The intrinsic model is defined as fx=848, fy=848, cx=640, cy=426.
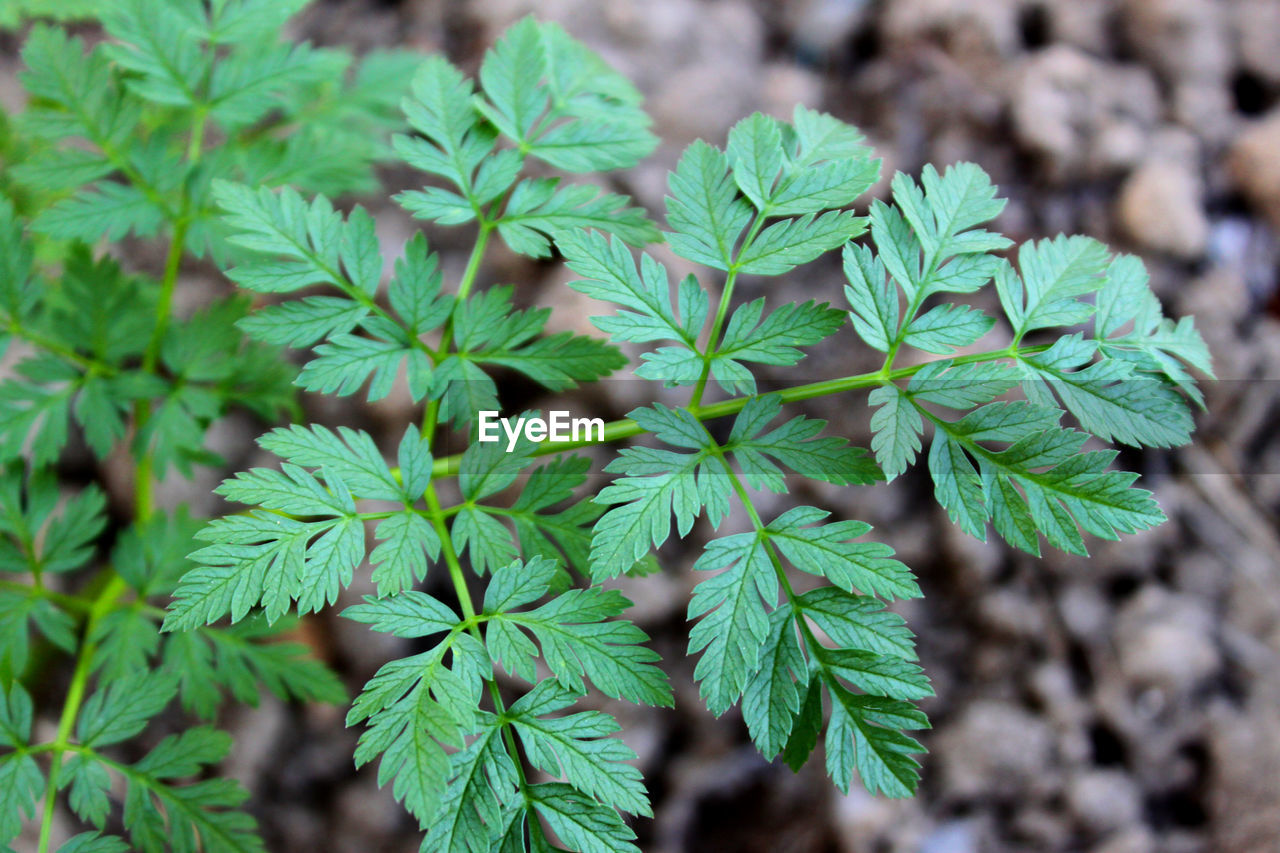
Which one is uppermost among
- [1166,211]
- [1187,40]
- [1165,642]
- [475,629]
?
[1187,40]

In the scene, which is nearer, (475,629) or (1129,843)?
(475,629)

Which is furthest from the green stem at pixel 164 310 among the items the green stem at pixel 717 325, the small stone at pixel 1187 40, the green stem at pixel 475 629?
the small stone at pixel 1187 40

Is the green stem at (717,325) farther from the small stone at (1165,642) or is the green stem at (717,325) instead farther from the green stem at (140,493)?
the small stone at (1165,642)

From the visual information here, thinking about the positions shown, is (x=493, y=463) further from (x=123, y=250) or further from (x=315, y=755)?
A: (x=123, y=250)

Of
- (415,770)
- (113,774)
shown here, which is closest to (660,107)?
(415,770)

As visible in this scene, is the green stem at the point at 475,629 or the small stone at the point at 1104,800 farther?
the small stone at the point at 1104,800

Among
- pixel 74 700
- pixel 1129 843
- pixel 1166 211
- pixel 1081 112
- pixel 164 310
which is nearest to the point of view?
pixel 74 700

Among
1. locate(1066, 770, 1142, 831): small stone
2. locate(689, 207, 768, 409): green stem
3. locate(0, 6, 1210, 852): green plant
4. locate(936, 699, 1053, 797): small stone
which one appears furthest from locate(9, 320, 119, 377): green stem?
locate(1066, 770, 1142, 831): small stone

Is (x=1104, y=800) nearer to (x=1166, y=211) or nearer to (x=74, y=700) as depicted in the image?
(x=1166, y=211)

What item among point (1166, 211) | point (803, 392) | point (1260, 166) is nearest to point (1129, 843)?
point (803, 392)

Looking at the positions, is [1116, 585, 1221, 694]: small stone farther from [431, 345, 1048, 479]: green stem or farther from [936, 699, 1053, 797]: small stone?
[431, 345, 1048, 479]: green stem
